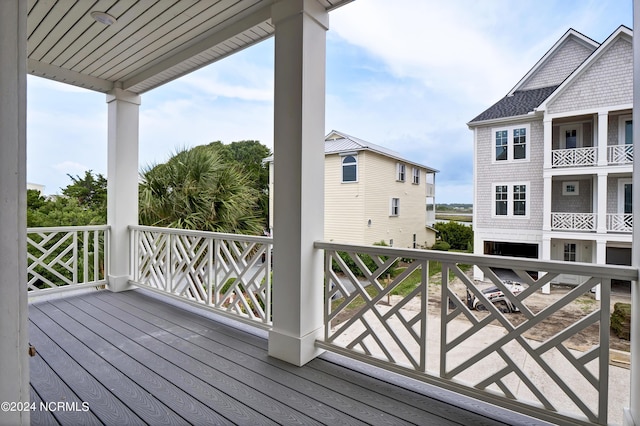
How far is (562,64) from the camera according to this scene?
2.56 meters

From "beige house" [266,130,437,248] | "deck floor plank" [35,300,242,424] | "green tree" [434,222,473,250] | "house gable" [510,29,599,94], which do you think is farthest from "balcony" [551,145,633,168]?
"deck floor plank" [35,300,242,424]

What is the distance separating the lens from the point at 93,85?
12.8 ft

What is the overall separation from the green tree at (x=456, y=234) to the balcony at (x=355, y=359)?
0.34m

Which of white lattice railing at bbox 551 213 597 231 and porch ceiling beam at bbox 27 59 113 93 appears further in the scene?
porch ceiling beam at bbox 27 59 113 93

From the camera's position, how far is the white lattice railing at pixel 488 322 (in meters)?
1.55

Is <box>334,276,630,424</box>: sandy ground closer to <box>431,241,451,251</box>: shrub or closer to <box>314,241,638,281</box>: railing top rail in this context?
<box>314,241,638,281</box>: railing top rail

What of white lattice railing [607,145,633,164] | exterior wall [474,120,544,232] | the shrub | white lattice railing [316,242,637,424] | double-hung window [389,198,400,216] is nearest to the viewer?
white lattice railing [316,242,637,424]

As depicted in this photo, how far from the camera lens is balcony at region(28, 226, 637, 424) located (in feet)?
5.44

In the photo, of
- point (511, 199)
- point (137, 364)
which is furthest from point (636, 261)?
point (137, 364)

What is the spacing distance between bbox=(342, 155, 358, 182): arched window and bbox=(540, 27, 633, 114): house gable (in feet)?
7.22

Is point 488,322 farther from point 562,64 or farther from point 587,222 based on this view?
point 562,64

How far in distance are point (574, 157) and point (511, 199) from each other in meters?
0.50

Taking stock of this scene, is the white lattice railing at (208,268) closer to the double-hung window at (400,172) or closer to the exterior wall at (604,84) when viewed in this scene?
the double-hung window at (400,172)

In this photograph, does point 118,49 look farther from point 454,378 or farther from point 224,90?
point 224,90
